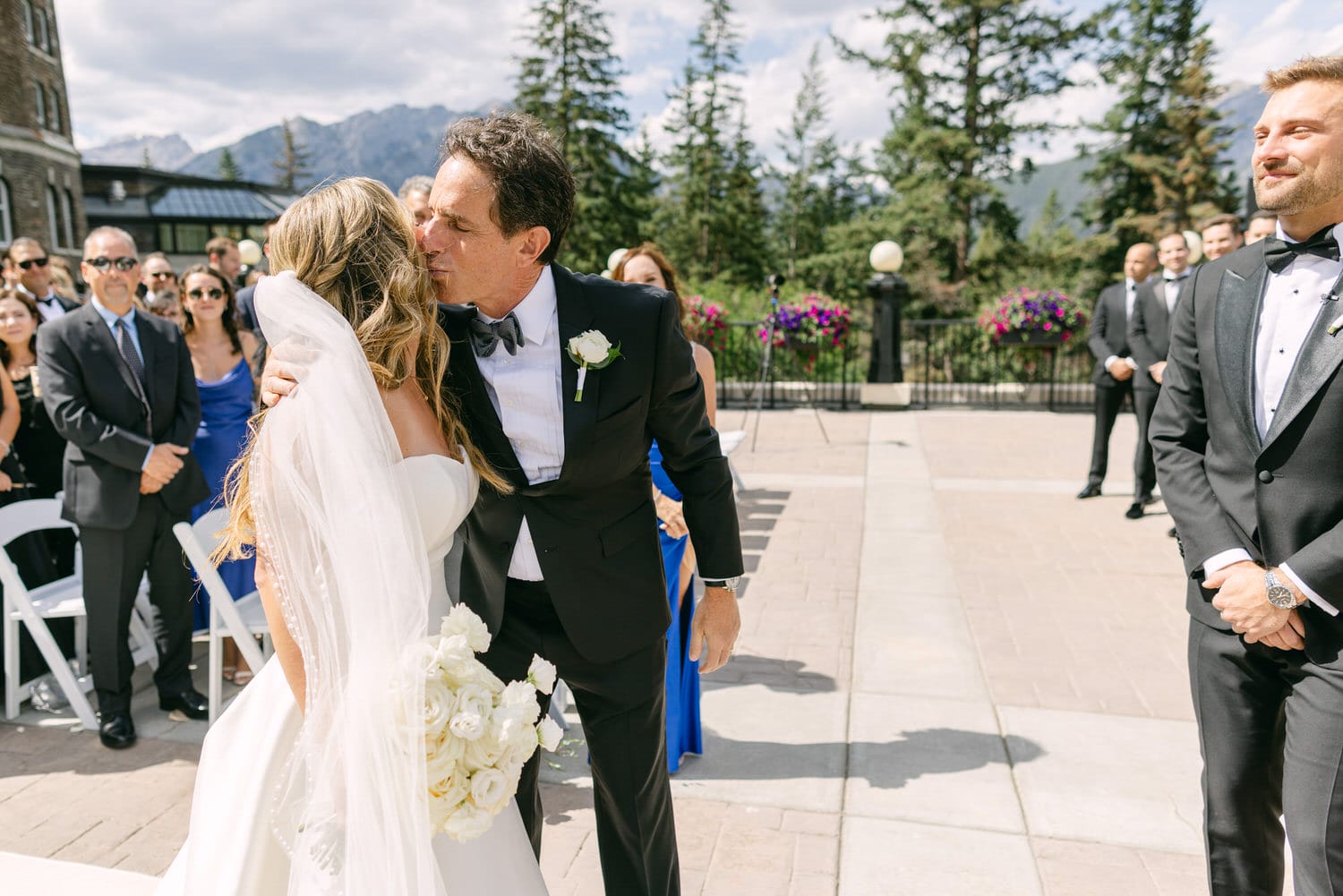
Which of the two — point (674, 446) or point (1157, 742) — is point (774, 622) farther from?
point (674, 446)

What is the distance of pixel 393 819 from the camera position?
167cm

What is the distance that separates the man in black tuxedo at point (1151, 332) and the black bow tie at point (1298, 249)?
523cm

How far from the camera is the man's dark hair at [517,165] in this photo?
2031 millimetres

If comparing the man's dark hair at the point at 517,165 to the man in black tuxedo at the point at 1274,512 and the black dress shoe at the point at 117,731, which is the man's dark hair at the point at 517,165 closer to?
the man in black tuxedo at the point at 1274,512

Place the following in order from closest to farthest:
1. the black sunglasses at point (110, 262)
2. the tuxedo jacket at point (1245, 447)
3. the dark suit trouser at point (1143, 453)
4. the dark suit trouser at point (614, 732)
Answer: the tuxedo jacket at point (1245, 447) < the dark suit trouser at point (614, 732) < the black sunglasses at point (110, 262) < the dark suit trouser at point (1143, 453)

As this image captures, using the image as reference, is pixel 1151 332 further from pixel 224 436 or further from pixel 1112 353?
pixel 224 436

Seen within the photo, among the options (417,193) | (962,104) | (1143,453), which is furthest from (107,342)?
(962,104)

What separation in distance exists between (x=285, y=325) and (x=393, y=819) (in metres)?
1.01

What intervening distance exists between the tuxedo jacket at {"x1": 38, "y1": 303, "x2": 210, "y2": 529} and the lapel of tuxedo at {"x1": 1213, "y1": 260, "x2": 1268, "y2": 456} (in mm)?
4066

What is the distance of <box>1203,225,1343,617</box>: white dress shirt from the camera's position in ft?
6.87

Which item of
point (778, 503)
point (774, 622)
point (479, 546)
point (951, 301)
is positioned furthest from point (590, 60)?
point (479, 546)

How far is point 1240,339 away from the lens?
219 cm

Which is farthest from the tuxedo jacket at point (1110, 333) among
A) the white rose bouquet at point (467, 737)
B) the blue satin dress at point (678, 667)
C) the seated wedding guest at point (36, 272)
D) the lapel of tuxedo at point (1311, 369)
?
the seated wedding guest at point (36, 272)

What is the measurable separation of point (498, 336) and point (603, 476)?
431mm
